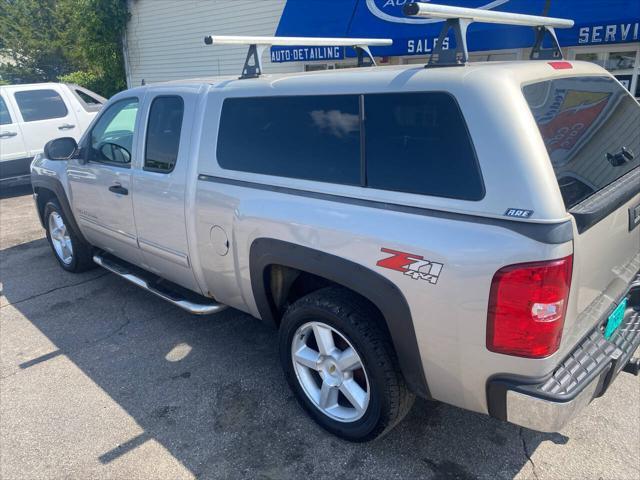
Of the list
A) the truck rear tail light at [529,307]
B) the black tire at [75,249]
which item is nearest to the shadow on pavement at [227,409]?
the black tire at [75,249]

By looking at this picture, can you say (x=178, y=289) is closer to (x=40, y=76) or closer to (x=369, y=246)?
(x=369, y=246)

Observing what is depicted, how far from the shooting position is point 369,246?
7.88ft

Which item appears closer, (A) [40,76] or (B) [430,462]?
(B) [430,462]

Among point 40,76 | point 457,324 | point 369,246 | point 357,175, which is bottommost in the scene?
point 40,76

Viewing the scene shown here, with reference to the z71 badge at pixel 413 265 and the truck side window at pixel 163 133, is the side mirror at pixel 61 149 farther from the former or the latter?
the z71 badge at pixel 413 265

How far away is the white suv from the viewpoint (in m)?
8.95

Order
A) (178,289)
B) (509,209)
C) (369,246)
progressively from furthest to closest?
(178,289) → (369,246) → (509,209)

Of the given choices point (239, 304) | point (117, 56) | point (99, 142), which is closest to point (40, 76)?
point (117, 56)

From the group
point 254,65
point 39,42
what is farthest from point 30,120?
point 39,42

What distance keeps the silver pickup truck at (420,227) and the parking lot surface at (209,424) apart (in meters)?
0.29

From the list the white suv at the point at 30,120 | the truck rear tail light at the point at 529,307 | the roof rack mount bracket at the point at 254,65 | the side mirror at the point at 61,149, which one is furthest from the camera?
the white suv at the point at 30,120

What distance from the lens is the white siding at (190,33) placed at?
39.2ft

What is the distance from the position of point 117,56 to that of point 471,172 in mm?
17861

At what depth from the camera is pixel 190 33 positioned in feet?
47.0
